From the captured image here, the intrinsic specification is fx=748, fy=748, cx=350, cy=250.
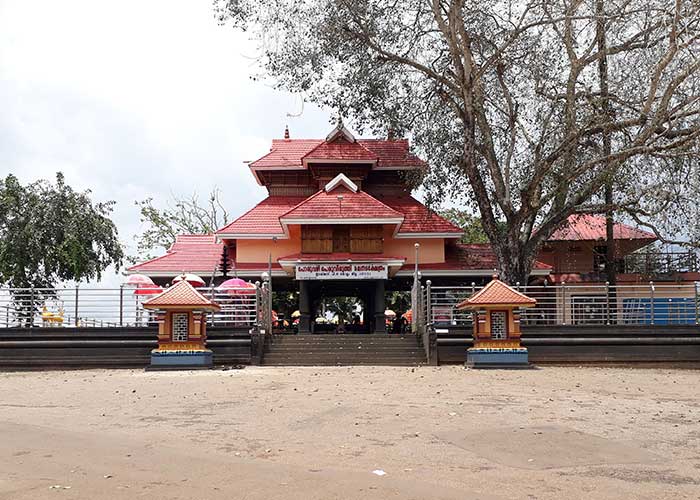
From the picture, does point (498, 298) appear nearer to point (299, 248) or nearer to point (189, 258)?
point (299, 248)

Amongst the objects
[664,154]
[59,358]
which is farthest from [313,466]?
[664,154]

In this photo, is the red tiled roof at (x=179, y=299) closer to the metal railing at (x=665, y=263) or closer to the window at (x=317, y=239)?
the window at (x=317, y=239)

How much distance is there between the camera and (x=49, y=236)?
31.1 metres

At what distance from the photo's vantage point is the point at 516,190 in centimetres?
2086

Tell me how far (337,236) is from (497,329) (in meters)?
8.42

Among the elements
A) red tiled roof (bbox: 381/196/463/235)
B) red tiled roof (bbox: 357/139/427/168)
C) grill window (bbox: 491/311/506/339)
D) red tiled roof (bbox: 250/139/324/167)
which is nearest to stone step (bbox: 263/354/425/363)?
grill window (bbox: 491/311/506/339)

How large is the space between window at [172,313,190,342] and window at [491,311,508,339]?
6559 mm

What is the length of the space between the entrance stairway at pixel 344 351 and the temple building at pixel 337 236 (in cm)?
366

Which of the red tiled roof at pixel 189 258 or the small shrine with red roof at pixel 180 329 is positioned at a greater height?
the red tiled roof at pixel 189 258

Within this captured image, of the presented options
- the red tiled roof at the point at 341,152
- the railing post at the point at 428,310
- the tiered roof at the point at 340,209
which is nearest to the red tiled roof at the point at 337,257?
the tiered roof at the point at 340,209

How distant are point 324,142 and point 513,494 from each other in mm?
21652

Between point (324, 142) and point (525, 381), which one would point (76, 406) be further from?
point (324, 142)

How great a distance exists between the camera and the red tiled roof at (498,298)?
15.9m

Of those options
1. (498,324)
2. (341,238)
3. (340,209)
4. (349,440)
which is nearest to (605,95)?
(498,324)
